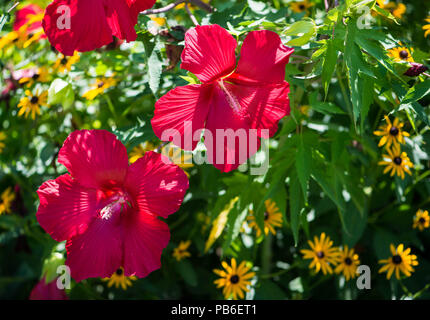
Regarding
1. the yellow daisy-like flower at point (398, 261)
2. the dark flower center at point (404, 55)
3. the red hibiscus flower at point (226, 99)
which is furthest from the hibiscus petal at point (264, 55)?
the yellow daisy-like flower at point (398, 261)

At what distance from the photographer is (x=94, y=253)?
27.1 inches

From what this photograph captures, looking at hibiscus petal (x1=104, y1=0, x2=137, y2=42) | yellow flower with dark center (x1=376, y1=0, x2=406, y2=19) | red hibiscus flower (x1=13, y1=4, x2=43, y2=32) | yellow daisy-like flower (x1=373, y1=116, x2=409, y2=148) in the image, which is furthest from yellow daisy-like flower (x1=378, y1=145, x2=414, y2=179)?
red hibiscus flower (x1=13, y1=4, x2=43, y2=32)

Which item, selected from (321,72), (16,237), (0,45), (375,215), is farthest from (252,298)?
(0,45)

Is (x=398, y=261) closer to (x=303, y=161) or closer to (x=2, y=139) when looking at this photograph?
(x=303, y=161)

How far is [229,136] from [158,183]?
0.43 ft

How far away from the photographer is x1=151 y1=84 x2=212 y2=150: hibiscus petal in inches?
25.0

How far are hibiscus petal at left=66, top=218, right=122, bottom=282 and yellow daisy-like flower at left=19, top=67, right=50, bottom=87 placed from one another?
43 cm

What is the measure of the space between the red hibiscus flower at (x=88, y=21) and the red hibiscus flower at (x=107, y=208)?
133 mm

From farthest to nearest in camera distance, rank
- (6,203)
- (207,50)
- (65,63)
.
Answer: (6,203)
(65,63)
(207,50)

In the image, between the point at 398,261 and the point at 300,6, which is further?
the point at 300,6

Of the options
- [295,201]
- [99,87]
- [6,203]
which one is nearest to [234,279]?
[295,201]

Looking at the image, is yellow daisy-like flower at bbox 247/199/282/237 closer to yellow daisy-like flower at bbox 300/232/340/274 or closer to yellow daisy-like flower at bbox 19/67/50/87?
yellow daisy-like flower at bbox 300/232/340/274

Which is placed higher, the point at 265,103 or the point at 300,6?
the point at 265,103

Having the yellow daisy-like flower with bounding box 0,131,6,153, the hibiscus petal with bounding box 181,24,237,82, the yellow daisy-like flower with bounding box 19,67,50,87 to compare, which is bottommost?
the yellow daisy-like flower with bounding box 0,131,6,153
